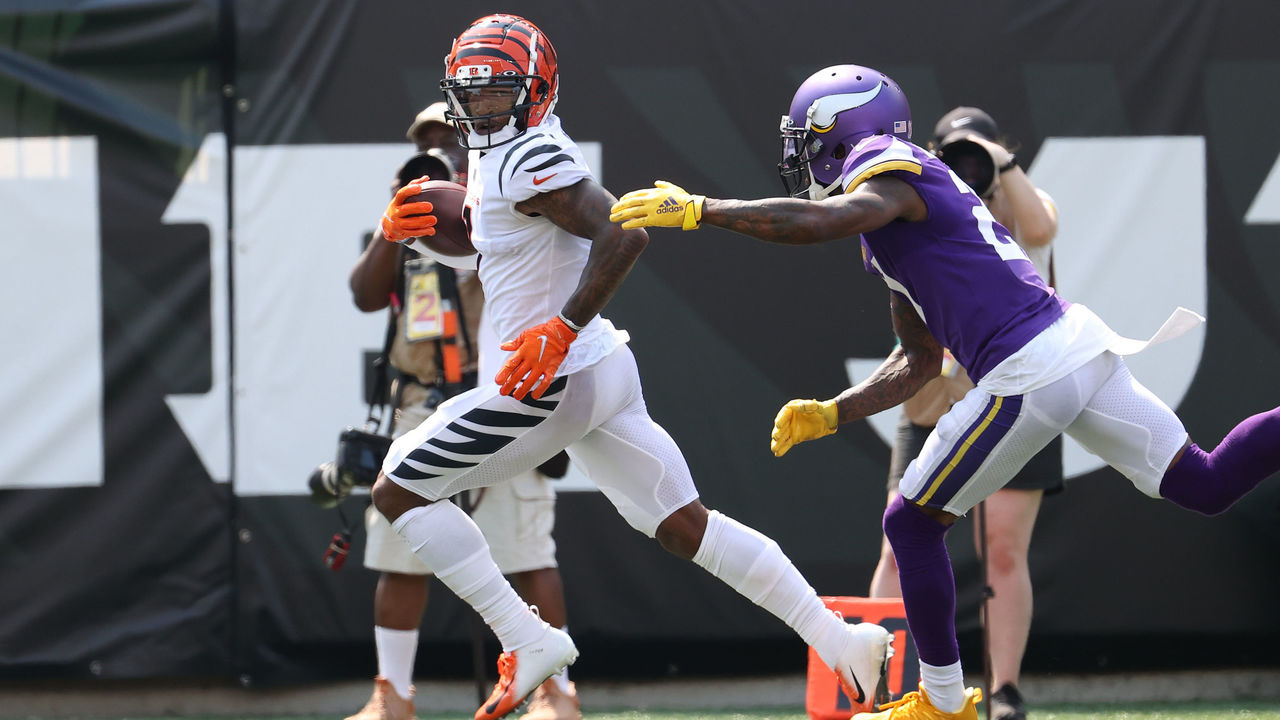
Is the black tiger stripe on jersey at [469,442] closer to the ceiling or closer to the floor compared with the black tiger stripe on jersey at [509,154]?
closer to the floor

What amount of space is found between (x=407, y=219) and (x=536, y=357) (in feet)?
1.98

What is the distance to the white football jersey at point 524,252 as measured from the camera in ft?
11.3

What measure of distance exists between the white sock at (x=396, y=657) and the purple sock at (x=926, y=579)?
162 cm

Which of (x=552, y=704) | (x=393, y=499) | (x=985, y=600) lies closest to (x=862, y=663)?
(x=985, y=600)

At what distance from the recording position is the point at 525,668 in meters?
3.53

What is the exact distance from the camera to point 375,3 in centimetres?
509

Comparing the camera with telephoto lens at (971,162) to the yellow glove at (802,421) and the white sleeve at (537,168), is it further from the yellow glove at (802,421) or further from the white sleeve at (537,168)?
the white sleeve at (537,168)

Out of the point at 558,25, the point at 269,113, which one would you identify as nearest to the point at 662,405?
the point at 558,25

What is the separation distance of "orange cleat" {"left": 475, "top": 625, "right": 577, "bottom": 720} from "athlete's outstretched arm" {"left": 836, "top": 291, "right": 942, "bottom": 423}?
3.04 ft

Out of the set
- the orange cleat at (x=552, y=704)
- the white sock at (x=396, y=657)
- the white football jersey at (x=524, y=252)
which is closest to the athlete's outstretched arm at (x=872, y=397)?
the white football jersey at (x=524, y=252)

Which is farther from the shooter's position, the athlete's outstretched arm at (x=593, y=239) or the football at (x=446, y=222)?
the football at (x=446, y=222)

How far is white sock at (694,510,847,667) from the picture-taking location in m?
3.58

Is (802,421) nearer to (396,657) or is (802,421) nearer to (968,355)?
(968,355)

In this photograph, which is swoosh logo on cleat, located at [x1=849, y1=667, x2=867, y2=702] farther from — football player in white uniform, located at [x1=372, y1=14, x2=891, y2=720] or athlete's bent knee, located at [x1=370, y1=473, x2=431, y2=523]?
athlete's bent knee, located at [x1=370, y1=473, x2=431, y2=523]
